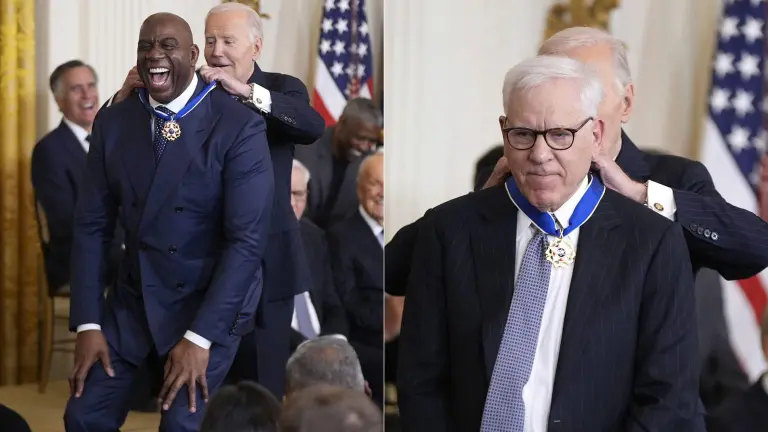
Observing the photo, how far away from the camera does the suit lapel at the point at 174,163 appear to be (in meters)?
2.86

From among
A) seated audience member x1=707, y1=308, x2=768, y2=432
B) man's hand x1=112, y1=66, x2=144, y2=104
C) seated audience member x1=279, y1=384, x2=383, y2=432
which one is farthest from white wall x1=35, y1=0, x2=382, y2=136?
seated audience member x1=707, y1=308, x2=768, y2=432

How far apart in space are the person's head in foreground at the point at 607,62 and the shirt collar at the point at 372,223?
1.14 metres

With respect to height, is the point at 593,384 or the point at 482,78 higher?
the point at 482,78

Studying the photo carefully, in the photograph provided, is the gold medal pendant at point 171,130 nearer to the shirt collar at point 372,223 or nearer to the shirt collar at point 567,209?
the shirt collar at point 372,223

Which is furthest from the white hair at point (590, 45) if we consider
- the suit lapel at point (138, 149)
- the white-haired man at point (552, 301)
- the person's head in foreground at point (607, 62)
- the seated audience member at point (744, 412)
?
the seated audience member at point (744, 412)

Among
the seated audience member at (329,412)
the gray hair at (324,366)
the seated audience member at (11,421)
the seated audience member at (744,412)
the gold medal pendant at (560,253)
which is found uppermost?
the gold medal pendant at (560,253)

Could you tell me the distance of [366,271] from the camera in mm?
3623

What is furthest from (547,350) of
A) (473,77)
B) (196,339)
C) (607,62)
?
(473,77)

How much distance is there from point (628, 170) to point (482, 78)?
4.83 feet

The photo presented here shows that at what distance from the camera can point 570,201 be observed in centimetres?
213

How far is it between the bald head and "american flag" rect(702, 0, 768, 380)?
216cm

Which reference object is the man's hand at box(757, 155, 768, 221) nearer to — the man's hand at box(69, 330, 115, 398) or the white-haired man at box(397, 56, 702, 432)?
the white-haired man at box(397, 56, 702, 432)

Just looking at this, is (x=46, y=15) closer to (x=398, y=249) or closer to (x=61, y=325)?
(x=61, y=325)

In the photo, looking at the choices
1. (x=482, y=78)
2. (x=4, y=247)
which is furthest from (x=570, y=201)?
(x=482, y=78)
